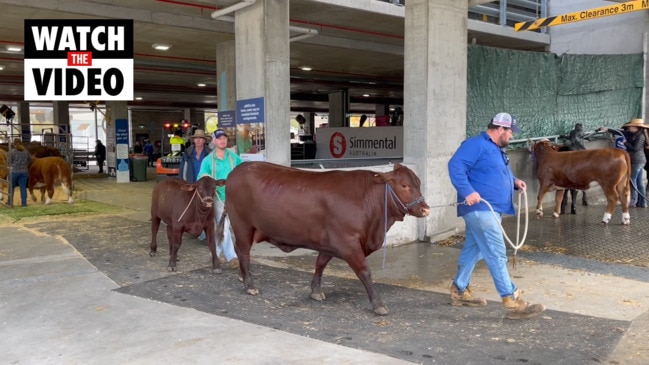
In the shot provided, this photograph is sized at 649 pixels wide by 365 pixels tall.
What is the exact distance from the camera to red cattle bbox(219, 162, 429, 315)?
5.34 meters

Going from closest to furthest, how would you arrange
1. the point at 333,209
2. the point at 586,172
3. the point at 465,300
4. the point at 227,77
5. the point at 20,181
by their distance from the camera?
the point at 333,209
the point at 465,300
the point at 586,172
the point at 20,181
the point at 227,77

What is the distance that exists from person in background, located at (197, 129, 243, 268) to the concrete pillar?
A: 22413 mm

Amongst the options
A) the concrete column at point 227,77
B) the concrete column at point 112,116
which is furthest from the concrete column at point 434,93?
the concrete column at point 112,116

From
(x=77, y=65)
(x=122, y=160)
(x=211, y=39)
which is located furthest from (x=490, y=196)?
(x=122, y=160)

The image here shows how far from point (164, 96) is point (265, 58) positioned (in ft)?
90.2

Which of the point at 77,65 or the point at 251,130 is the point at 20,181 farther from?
the point at 251,130

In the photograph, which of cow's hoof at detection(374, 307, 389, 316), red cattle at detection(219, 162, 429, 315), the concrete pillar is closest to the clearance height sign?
red cattle at detection(219, 162, 429, 315)

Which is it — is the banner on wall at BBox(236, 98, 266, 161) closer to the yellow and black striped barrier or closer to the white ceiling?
the white ceiling

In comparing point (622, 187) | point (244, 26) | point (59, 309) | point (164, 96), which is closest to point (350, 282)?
point (59, 309)

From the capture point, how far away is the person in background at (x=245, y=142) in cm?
935

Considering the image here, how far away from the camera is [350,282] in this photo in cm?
646

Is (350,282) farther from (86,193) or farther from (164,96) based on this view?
(164,96)

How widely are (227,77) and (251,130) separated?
15.7 feet

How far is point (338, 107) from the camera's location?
99.9 ft
